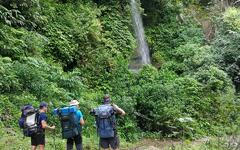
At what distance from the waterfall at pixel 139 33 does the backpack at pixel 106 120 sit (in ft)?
44.7

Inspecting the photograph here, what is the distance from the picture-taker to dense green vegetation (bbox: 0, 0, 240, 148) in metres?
15.8

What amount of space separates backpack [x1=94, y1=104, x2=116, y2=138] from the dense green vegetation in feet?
10.9

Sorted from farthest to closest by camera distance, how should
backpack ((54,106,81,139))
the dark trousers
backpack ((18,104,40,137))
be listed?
the dark trousers < backpack ((54,106,81,139)) < backpack ((18,104,40,137))

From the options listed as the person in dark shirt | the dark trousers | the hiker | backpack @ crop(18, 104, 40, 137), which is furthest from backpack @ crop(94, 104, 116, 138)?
backpack @ crop(18, 104, 40, 137)

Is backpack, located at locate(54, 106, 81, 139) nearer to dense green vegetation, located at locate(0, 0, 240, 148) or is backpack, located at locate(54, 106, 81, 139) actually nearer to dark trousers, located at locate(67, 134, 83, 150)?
dark trousers, located at locate(67, 134, 83, 150)

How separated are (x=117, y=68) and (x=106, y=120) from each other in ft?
31.4

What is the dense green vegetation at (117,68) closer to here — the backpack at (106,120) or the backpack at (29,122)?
the backpack at (29,122)

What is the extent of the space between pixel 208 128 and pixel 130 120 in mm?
3657

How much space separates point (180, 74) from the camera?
23594mm

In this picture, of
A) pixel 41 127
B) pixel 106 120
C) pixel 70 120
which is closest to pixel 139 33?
pixel 106 120

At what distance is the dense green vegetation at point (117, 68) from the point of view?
15.8 metres

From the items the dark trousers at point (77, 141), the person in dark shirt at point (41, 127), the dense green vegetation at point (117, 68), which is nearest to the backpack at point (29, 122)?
the person in dark shirt at point (41, 127)

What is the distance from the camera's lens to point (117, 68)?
813 inches

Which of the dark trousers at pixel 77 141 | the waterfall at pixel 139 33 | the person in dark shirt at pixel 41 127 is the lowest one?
the dark trousers at pixel 77 141
